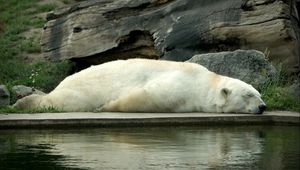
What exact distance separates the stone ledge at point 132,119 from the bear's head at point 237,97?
1.07 feet

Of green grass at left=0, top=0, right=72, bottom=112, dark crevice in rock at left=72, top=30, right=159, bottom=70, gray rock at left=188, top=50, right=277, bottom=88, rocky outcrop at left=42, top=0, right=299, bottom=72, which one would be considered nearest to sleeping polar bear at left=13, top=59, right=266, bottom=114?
green grass at left=0, top=0, right=72, bottom=112

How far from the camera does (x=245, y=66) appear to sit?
441 inches

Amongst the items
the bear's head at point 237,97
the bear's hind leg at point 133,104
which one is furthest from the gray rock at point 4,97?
the bear's head at point 237,97

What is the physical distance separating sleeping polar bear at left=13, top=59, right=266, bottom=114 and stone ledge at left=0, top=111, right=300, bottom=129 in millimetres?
389

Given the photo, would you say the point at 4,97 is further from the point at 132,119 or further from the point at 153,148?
the point at 153,148

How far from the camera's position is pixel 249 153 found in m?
6.57

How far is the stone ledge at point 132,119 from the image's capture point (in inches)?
327

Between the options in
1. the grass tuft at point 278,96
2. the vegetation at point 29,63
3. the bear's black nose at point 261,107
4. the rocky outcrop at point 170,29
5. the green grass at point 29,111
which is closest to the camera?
the green grass at point 29,111

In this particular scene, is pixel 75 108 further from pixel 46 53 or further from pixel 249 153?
pixel 46 53

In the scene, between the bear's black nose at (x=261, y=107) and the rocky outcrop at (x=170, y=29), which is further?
the rocky outcrop at (x=170, y=29)

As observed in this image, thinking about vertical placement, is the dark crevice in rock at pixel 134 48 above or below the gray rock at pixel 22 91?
above

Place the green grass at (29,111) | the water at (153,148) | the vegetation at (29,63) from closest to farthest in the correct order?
the water at (153,148)
the green grass at (29,111)
the vegetation at (29,63)

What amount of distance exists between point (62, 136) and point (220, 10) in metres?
5.81

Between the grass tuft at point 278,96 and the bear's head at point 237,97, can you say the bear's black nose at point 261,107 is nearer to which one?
the bear's head at point 237,97
